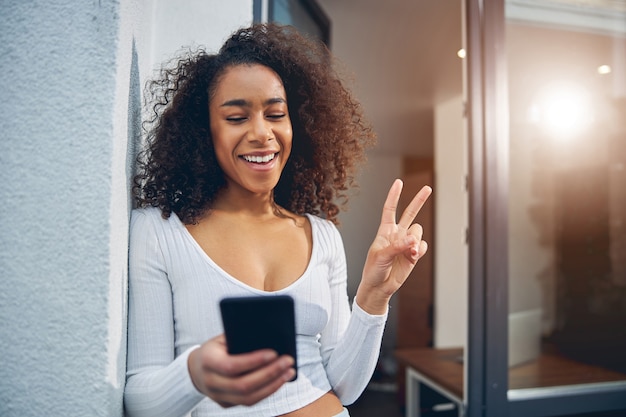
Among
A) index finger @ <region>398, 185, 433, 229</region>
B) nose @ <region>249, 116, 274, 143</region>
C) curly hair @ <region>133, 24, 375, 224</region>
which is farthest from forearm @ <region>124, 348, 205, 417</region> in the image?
index finger @ <region>398, 185, 433, 229</region>

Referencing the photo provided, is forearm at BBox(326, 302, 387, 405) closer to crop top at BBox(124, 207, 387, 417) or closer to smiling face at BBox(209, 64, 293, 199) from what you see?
crop top at BBox(124, 207, 387, 417)

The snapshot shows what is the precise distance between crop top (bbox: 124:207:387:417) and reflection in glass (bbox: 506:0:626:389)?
1.24m

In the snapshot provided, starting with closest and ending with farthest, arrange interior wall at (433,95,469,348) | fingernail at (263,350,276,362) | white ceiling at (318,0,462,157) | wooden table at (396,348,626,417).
A: fingernail at (263,350,276,362) → wooden table at (396,348,626,417) → white ceiling at (318,0,462,157) → interior wall at (433,95,469,348)

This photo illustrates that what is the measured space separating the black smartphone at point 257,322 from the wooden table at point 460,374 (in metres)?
1.49

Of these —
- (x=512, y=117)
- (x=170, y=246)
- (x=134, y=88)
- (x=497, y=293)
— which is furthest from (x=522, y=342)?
(x=134, y=88)

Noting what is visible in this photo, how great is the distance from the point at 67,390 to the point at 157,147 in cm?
48

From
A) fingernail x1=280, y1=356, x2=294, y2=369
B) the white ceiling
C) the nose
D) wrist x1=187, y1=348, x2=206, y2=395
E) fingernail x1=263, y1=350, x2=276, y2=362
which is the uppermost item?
the white ceiling

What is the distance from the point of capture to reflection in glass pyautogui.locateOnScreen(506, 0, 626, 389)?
6.70 ft

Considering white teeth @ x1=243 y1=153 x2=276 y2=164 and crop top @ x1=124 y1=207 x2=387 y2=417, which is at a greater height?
white teeth @ x1=243 y1=153 x2=276 y2=164

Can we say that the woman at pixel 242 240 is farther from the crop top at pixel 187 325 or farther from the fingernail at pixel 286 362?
the fingernail at pixel 286 362

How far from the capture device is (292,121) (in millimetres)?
1059

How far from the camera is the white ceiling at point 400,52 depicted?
2.50 meters

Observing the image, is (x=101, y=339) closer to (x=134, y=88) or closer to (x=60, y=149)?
(x=60, y=149)

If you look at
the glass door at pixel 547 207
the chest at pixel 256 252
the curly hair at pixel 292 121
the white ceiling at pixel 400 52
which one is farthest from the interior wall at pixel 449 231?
the chest at pixel 256 252
